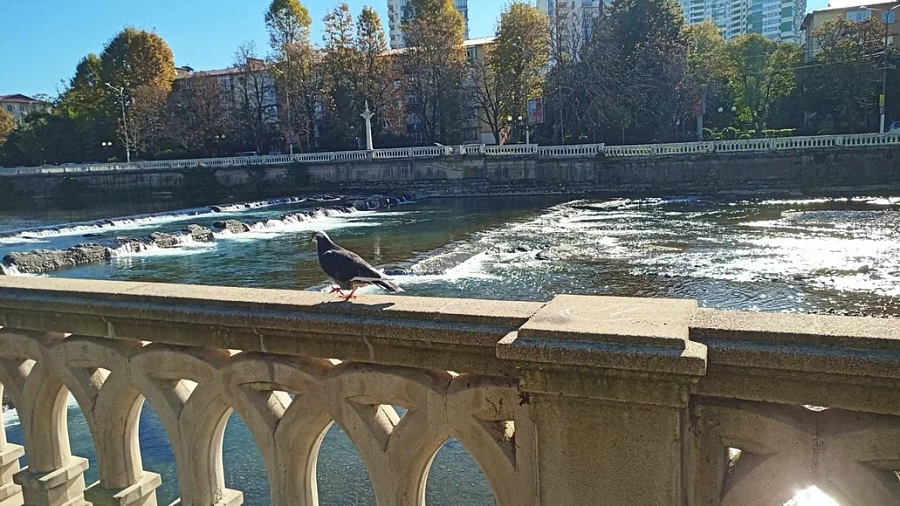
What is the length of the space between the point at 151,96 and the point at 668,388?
66.3 metres

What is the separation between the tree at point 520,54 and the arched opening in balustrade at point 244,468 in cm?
4653

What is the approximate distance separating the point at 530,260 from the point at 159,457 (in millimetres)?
12781

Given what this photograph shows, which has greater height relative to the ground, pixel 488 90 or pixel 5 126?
pixel 5 126

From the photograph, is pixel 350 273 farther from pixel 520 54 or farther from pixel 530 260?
pixel 520 54

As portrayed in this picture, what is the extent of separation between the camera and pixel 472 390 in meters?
2.36

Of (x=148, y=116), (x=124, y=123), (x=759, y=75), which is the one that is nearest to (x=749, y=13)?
(x=759, y=75)

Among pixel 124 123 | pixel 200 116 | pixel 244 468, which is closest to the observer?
pixel 244 468

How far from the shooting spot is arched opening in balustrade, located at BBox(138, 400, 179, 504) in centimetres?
680

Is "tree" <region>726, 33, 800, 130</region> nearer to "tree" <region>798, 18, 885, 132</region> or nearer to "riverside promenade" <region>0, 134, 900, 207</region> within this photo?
"tree" <region>798, 18, 885, 132</region>

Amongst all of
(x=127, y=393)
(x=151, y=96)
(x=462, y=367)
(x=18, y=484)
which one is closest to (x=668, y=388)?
(x=462, y=367)

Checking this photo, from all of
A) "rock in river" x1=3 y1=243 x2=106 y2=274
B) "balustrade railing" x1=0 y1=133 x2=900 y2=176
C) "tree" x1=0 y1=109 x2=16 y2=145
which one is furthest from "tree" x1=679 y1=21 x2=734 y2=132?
"tree" x1=0 y1=109 x2=16 y2=145

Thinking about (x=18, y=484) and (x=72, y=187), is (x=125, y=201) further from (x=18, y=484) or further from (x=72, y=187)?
(x=18, y=484)

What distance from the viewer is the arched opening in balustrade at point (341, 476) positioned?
6.64 metres

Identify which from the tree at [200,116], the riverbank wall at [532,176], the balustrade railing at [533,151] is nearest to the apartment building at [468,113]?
the balustrade railing at [533,151]
